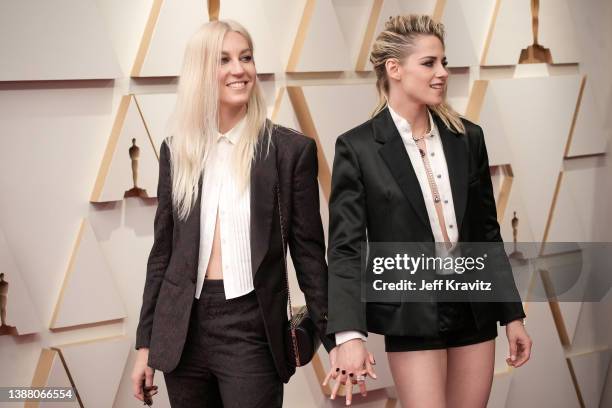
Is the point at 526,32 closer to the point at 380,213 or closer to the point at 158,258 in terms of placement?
the point at 380,213

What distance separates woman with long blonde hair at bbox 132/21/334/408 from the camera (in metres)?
2.38

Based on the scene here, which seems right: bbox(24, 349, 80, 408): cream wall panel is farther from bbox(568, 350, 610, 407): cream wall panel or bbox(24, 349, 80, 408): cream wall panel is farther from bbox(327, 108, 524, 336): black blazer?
bbox(568, 350, 610, 407): cream wall panel

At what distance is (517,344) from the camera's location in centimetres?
262

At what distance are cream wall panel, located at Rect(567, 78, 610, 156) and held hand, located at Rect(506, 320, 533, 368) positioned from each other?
219 cm

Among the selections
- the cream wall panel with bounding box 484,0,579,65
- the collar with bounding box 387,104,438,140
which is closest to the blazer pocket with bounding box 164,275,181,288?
the collar with bounding box 387,104,438,140

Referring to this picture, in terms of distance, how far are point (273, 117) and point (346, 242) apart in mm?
1343

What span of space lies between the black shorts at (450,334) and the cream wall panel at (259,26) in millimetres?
1548

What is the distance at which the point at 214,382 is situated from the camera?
249cm

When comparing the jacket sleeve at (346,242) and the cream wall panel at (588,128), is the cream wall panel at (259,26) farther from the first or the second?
the cream wall panel at (588,128)

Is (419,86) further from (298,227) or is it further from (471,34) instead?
(471,34)

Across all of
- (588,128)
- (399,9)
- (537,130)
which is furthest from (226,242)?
(588,128)

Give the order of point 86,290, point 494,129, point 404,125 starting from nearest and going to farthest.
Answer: point 404,125
point 86,290
point 494,129

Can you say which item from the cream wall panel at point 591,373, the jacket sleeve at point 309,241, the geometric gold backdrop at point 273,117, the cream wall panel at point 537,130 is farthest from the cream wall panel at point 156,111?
the cream wall panel at point 591,373

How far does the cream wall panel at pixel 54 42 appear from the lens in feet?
10.2
